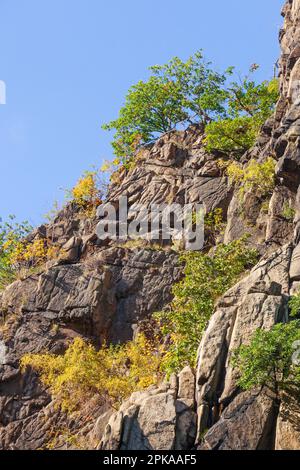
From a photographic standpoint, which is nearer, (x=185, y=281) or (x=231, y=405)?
(x=231, y=405)

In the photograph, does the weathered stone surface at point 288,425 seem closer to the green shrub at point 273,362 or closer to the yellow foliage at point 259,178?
the green shrub at point 273,362

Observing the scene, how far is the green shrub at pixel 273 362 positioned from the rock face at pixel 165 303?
0.51 meters

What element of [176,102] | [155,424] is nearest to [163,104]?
[176,102]

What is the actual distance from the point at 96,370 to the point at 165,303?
435cm

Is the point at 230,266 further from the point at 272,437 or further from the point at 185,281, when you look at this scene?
the point at 272,437

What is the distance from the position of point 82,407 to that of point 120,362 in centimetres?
217

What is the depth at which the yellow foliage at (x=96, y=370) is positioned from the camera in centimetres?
3291

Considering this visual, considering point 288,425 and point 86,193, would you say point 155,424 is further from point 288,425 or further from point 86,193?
point 86,193

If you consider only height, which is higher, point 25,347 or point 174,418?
point 25,347

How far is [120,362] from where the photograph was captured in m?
34.7

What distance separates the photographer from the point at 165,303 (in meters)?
36.7

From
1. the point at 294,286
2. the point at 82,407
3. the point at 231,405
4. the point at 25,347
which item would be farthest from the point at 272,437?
the point at 25,347

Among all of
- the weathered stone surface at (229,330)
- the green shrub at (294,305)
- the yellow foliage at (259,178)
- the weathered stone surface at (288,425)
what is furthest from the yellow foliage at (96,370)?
the weathered stone surface at (288,425)
